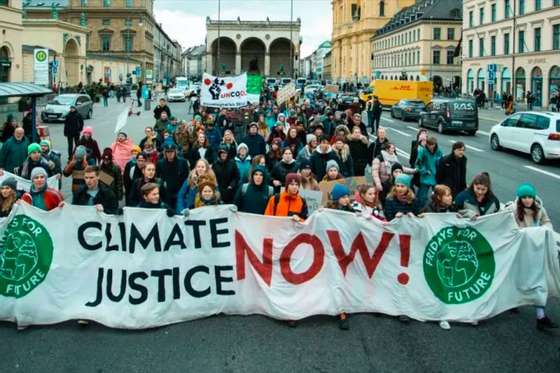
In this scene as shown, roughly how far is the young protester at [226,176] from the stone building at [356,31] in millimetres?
103454

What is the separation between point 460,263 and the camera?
6590 mm

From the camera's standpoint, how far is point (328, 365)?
5445 millimetres

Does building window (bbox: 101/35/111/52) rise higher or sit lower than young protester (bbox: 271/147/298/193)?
higher

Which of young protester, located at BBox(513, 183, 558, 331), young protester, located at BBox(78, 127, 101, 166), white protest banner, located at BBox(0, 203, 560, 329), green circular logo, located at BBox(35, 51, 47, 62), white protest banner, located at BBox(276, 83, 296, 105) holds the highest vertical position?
green circular logo, located at BBox(35, 51, 47, 62)

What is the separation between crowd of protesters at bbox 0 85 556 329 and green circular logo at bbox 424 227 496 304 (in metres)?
0.25

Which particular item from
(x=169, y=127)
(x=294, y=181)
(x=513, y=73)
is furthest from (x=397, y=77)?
(x=294, y=181)

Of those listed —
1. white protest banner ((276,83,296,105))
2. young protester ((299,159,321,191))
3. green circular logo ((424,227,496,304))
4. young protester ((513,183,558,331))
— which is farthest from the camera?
white protest banner ((276,83,296,105))

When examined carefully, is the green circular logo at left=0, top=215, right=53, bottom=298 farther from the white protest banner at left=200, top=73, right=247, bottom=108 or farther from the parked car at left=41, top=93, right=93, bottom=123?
the parked car at left=41, top=93, right=93, bottom=123

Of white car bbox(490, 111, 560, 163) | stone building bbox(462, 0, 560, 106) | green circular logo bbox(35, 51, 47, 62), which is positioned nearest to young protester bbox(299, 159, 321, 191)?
white car bbox(490, 111, 560, 163)

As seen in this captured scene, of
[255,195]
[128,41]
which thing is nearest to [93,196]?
[255,195]

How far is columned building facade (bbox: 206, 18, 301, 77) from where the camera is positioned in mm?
133625

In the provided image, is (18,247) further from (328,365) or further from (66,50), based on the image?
(66,50)

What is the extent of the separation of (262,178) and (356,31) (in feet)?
421

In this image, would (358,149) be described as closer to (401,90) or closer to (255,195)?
(255,195)
